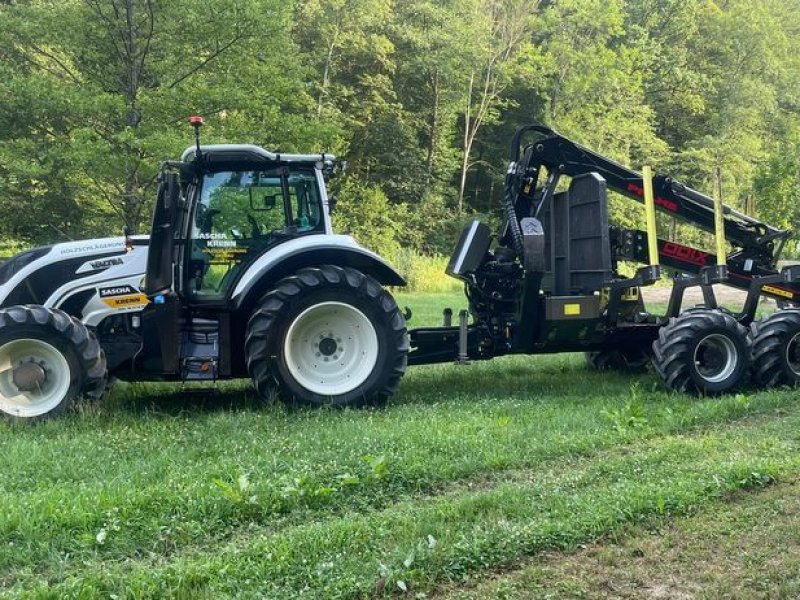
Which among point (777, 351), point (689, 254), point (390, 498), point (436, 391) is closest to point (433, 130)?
point (689, 254)

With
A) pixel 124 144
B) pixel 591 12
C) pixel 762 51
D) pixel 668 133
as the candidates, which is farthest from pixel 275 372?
pixel 762 51

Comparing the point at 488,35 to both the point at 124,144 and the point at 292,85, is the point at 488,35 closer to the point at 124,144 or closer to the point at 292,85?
the point at 292,85

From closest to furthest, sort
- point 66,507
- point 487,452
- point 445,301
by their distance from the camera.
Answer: point 66,507 < point 487,452 < point 445,301

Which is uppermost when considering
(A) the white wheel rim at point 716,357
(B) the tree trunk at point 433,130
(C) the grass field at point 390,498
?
(B) the tree trunk at point 433,130

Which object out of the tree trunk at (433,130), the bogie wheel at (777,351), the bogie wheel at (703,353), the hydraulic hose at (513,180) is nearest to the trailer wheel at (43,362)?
the hydraulic hose at (513,180)

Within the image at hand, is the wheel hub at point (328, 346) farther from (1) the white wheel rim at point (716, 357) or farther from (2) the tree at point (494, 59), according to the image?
(2) the tree at point (494, 59)

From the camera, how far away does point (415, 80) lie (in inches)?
1286

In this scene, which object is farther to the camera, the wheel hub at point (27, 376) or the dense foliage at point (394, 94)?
the dense foliage at point (394, 94)

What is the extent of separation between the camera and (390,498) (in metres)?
4.54

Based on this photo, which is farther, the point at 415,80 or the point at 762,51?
the point at 762,51

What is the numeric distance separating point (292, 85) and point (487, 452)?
37.4 ft

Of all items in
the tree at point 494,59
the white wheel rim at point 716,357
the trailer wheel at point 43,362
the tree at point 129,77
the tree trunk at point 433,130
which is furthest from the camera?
the tree at point 494,59

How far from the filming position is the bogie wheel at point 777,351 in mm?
7543

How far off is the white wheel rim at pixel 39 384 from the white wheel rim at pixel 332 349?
78.4 inches
